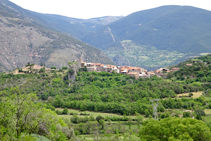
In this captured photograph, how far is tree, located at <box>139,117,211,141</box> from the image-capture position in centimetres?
2644

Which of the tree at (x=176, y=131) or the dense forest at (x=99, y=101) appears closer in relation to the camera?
the dense forest at (x=99, y=101)

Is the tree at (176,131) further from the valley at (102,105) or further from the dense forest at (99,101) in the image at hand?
the dense forest at (99,101)

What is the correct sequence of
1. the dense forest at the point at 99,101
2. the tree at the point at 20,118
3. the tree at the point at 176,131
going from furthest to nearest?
the tree at the point at 176,131
the dense forest at the point at 99,101
the tree at the point at 20,118

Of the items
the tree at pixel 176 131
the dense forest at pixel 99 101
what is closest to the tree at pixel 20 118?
the dense forest at pixel 99 101

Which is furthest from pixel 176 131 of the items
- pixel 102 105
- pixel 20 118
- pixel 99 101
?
pixel 99 101

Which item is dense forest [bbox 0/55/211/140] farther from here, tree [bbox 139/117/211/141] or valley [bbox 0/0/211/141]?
tree [bbox 139/117/211/141]

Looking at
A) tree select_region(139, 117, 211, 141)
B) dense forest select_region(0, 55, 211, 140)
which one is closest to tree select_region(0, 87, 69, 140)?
dense forest select_region(0, 55, 211, 140)

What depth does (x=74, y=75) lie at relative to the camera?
282 feet

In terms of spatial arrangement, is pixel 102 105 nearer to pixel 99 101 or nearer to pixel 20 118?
pixel 99 101

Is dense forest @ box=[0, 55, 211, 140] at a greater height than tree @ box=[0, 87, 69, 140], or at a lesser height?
lesser

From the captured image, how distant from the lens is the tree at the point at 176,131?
86.7 ft

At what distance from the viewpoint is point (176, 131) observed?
27062 millimetres

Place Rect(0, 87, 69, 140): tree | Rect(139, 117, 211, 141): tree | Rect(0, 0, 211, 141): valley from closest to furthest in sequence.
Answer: Rect(0, 87, 69, 140): tree, Rect(0, 0, 211, 141): valley, Rect(139, 117, 211, 141): tree

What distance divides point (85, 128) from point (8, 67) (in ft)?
454
